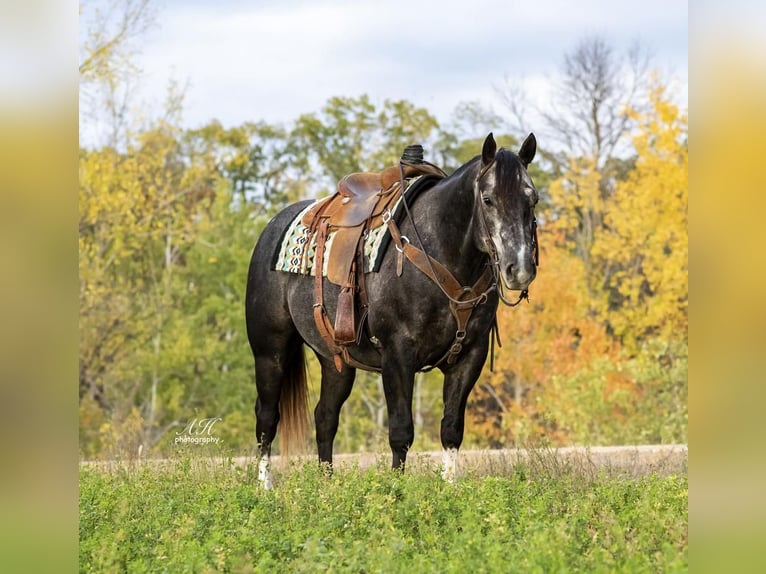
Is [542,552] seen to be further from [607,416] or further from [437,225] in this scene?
[607,416]

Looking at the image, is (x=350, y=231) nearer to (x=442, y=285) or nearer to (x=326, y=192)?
(x=442, y=285)

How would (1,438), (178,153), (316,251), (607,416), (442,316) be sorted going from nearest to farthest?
(1,438)
(442,316)
(316,251)
(607,416)
(178,153)

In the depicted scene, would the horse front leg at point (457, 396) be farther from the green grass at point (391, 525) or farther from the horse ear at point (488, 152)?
the horse ear at point (488, 152)

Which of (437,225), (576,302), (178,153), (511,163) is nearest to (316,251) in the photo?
(437,225)

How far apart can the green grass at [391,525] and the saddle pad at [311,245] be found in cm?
155

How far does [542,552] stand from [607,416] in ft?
54.6

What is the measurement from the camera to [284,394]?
29.2 feet

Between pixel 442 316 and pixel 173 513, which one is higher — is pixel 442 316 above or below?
above

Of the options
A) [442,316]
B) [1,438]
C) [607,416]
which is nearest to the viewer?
[1,438]

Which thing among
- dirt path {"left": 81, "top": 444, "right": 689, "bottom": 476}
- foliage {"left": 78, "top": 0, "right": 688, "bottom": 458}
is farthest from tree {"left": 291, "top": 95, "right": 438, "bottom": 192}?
dirt path {"left": 81, "top": 444, "right": 689, "bottom": 476}

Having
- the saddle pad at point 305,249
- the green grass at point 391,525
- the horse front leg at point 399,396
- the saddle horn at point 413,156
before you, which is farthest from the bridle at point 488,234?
the green grass at point 391,525

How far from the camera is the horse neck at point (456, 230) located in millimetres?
6906

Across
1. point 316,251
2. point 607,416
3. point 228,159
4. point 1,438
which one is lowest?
point 607,416

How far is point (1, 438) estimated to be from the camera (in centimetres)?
313
